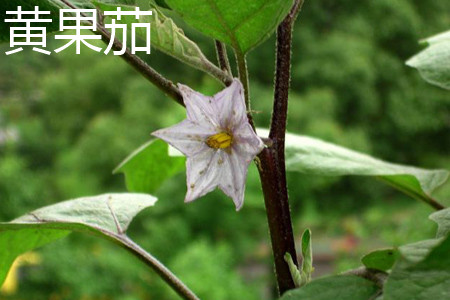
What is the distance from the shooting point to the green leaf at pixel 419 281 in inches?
9.5

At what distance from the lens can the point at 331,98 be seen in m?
5.89

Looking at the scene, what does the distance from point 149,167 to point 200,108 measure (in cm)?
24

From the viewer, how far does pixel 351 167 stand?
446 mm

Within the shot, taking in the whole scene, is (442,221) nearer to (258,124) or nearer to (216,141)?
(216,141)

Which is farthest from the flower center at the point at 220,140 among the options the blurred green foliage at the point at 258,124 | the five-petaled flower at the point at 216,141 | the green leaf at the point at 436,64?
the blurred green foliage at the point at 258,124

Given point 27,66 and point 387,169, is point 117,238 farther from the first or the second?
point 27,66

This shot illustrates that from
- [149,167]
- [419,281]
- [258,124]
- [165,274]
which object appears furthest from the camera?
[258,124]

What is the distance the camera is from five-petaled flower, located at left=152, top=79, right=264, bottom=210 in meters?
0.29

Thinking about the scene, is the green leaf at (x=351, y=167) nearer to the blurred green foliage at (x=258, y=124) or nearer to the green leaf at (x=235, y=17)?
the green leaf at (x=235, y=17)

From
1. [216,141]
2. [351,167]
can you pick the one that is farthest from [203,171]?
[351,167]

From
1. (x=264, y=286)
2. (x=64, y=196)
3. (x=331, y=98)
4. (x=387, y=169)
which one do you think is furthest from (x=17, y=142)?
(x=387, y=169)

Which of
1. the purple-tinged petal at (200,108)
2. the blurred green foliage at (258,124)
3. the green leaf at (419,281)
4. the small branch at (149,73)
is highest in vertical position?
the small branch at (149,73)

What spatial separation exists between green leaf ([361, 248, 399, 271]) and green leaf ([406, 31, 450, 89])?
0.12 meters

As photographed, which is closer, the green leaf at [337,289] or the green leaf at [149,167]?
the green leaf at [337,289]
